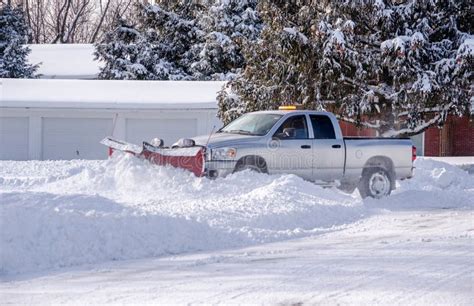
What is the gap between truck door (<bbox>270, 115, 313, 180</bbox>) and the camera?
48.8ft

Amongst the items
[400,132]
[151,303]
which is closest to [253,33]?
[400,132]

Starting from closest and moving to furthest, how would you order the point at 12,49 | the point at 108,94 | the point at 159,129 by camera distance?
the point at 159,129 → the point at 108,94 → the point at 12,49

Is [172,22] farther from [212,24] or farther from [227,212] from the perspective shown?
[227,212]

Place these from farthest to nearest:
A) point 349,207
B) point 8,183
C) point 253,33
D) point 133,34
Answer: point 133,34, point 253,33, point 8,183, point 349,207

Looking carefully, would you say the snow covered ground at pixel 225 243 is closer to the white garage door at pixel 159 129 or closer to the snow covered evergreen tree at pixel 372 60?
the snow covered evergreen tree at pixel 372 60

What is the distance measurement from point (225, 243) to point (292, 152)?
4867 millimetres

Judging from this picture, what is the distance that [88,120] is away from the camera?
3108 cm

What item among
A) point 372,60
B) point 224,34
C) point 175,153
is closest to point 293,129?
point 175,153

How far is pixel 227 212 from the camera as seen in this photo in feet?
39.1

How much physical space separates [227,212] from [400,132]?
14090mm

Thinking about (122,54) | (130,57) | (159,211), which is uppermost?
(122,54)

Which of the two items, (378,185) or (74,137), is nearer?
(378,185)

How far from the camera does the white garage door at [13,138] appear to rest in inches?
1220

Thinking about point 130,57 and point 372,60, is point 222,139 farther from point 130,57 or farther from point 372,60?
point 130,57
